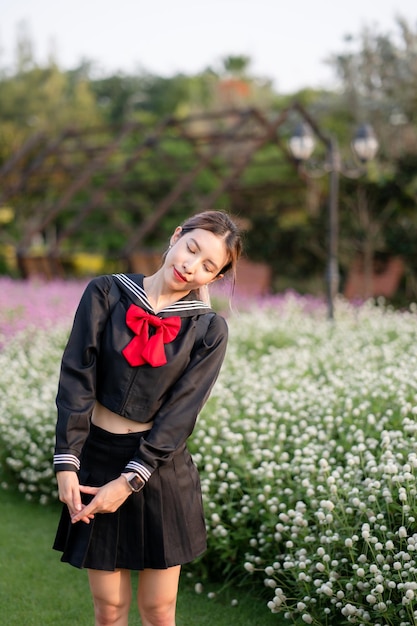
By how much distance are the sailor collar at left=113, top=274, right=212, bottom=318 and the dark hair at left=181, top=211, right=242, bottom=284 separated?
0.15m

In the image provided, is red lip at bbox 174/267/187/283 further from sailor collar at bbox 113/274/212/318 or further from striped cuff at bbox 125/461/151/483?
striped cuff at bbox 125/461/151/483

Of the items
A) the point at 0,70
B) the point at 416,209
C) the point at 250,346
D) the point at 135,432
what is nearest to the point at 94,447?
the point at 135,432

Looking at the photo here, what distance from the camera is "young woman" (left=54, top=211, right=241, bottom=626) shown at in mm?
2559

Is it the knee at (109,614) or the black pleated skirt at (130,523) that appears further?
the knee at (109,614)

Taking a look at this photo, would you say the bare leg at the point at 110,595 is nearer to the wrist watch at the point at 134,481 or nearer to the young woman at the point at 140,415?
the young woman at the point at 140,415

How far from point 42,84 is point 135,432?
127 ft

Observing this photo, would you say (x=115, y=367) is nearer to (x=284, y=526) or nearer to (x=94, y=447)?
(x=94, y=447)

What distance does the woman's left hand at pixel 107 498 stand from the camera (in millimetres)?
2453

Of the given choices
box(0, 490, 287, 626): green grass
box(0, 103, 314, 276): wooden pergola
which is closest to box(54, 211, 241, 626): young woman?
box(0, 490, 287, 626): green grass

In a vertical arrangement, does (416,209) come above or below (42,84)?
below

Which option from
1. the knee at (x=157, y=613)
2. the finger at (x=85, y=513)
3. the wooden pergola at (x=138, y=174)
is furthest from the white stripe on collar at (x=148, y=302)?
the wooden pergola at (x=138, y=174)

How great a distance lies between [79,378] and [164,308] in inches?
15.3

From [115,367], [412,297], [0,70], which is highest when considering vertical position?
[0,70]

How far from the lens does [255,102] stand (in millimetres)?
33281
